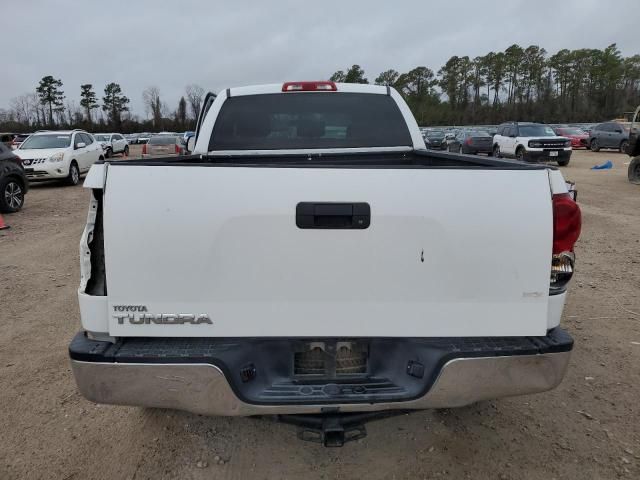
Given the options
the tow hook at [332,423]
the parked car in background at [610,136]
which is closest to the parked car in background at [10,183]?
the tow hook at [332,423]

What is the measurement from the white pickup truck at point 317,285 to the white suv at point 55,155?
15131 millimetres

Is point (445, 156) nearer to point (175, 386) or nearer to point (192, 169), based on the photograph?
point (192, 169)

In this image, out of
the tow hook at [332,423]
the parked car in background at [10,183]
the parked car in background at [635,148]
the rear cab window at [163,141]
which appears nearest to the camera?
the tow hook at [332,423]

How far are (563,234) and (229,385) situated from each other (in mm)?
1657

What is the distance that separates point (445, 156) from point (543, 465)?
2103 millimetres

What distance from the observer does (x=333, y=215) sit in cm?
197

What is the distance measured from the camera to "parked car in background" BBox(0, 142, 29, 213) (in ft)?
34.8

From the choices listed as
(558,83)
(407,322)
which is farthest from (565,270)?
(558,83)

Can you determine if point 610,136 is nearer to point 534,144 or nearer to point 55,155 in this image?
point 534,144

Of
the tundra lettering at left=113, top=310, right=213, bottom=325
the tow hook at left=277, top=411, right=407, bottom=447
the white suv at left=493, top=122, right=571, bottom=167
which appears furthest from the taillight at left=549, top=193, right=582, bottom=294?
the white suv at left=493, top=122, right=571, bottom=167

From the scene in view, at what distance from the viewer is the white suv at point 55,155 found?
1512cm

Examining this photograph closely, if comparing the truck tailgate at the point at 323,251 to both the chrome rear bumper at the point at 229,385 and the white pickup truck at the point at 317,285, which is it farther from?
the chrome rear bumper at the point at 229,385

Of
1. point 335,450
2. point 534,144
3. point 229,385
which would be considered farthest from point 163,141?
point 229,385

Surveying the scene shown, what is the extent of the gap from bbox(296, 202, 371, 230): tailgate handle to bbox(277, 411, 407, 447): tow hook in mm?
874
